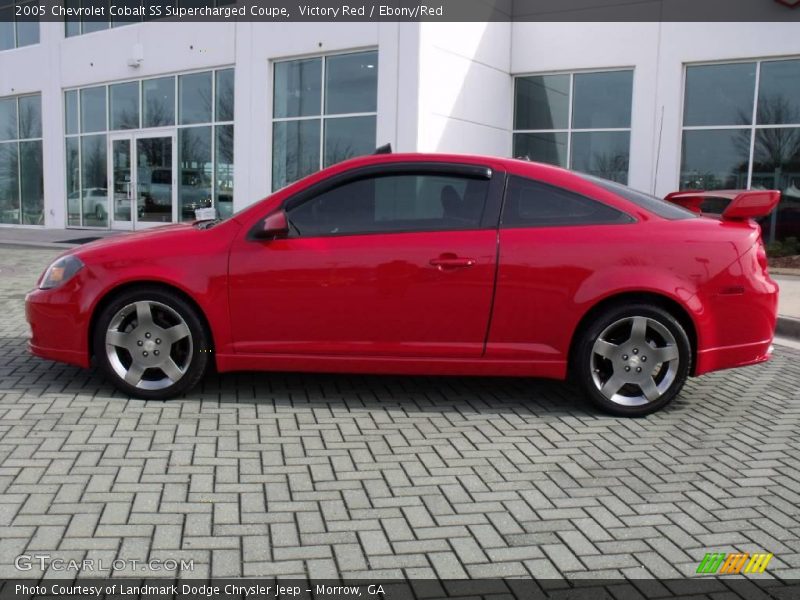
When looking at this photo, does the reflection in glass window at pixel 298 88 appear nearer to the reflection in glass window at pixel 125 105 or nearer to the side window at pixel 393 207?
the reflection in glass window at pixel 125 105

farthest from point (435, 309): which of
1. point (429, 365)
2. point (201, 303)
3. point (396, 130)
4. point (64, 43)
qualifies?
point (64, 43)

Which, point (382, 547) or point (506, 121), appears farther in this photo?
point (506, 121)

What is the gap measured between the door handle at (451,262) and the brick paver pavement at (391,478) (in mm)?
928

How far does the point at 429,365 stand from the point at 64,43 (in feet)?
70.0

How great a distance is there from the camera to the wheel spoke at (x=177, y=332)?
482 cm

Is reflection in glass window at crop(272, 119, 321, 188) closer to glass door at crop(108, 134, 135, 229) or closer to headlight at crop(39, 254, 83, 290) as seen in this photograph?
glass door at crop(108, 134, 135, 229)

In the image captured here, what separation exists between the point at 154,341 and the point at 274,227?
3.53ft

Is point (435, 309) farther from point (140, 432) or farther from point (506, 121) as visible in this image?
point (506, 121)

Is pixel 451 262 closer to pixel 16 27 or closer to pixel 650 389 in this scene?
pixel 650 389

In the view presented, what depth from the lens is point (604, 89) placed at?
16.2 meters

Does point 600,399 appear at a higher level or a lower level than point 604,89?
lower

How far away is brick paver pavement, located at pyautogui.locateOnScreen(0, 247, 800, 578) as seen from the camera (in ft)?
9.55

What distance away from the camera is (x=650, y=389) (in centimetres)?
475

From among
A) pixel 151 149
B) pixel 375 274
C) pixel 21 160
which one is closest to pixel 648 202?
pixel 375 274
